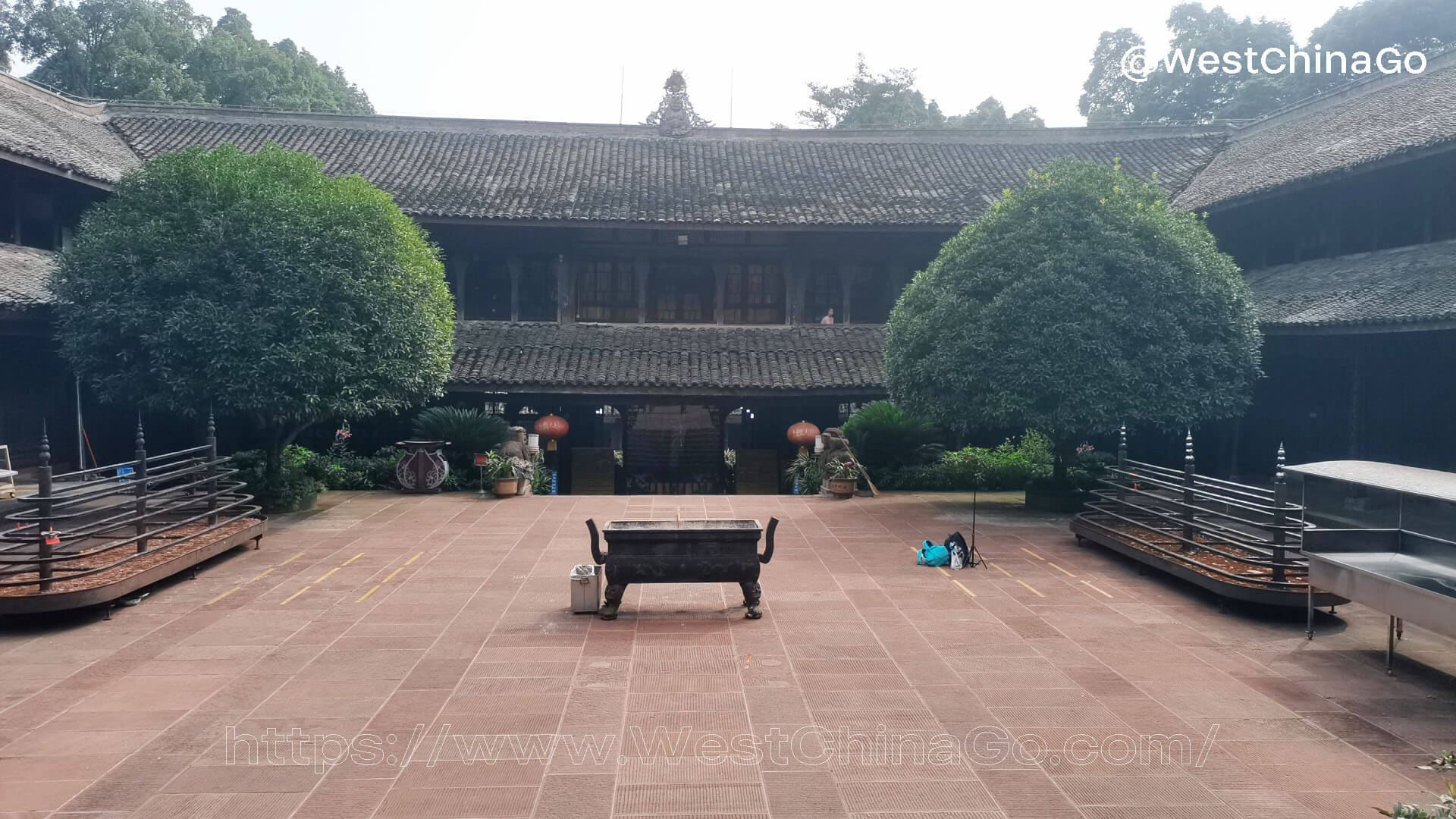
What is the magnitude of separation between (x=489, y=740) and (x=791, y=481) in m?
13.1

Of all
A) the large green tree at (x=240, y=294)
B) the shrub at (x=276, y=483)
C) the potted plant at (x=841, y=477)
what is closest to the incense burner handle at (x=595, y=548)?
the large green tree at (x=240, y=294)

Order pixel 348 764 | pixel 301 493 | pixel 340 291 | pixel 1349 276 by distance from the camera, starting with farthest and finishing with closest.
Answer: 1. pixel 1349 276
2. pixel 301 493
3. pixel 340 291
4. pixel 348 764

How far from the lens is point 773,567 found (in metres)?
10.4

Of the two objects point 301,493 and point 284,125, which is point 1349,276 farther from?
point 284,125

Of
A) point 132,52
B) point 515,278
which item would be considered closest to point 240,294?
point 515,278

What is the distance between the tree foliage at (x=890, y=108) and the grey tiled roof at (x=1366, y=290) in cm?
3213

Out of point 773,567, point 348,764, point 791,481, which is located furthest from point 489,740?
point 791,481

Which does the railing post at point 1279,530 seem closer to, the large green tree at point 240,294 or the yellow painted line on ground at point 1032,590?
the yellow painted line on ground at point 1032,590

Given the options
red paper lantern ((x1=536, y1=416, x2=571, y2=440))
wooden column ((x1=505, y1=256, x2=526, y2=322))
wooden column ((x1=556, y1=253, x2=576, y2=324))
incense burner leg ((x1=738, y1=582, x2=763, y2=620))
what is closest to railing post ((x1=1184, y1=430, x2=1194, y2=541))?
incense burner leg ((x1=738, y1=582, x2=763, y2=620))

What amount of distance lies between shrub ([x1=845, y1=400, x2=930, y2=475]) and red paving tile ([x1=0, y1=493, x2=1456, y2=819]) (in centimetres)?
708

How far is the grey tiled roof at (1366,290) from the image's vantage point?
13.2 metres

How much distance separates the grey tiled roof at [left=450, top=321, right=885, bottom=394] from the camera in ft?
59.6

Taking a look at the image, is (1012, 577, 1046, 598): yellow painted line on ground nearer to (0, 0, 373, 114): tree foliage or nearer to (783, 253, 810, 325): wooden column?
(783, 253, 810, 325): wooden column

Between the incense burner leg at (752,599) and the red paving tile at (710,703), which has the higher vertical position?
the incense burner leg at (752,599)
